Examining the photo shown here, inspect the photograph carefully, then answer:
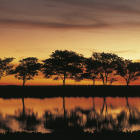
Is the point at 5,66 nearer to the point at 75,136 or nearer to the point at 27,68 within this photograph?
the point at 27,68

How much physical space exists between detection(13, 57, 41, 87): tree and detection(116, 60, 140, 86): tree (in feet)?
125

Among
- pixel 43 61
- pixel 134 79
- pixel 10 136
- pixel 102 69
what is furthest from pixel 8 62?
pixel 10 136

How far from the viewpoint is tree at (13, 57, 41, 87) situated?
334 ft

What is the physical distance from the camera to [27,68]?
338ft

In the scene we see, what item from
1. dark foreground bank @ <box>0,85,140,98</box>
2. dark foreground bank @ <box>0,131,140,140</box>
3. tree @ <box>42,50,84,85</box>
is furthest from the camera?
tree @ <box>42,50,84,85</box>

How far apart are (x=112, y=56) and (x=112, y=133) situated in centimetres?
8537

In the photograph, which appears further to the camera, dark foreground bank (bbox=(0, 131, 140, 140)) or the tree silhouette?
the tree silhouette

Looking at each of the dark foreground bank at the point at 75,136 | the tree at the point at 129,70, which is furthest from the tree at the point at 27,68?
the dark foreground bank at the point at 75,136

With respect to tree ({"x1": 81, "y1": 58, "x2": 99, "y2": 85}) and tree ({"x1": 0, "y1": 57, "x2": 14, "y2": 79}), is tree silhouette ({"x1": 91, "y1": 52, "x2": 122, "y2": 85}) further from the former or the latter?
tree ({"x1": 0, "y1": 57, "x2": 14, "y2": 79})

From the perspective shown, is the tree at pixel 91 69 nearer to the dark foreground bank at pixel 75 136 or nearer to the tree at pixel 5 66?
the tree at pixel 5 66

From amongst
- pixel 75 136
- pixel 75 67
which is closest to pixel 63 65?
pixel 75 67

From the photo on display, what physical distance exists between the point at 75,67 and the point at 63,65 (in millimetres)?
5376

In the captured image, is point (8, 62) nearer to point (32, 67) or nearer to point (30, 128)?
point (32, 67)

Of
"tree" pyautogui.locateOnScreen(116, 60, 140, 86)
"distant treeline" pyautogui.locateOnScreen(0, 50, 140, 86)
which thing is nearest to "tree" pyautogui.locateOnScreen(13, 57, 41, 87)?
"distant treeline" pyautogui.locateOnScreen(0, 50, 140, 86)
